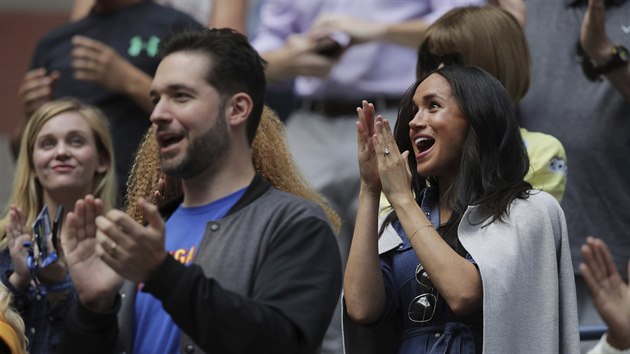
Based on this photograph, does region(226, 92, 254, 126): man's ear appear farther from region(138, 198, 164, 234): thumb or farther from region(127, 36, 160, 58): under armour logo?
region(127, 36, 160, 58): under armour logo

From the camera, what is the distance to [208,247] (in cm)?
462

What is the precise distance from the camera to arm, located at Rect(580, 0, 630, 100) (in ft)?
20.2

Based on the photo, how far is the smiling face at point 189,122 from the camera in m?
4.79

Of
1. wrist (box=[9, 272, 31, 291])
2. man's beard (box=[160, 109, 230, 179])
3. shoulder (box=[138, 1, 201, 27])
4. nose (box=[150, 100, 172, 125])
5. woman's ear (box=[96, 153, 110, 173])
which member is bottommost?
wrist (box=[9, 272, 31, 291])

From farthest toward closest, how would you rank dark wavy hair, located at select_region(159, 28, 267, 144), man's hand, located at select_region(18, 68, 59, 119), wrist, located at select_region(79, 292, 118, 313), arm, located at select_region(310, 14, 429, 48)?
man's hand, located at select_region(18, 68, 59, 119) → arm, located at select_region(310, 14, 429, 48) → dark wavy hair, located at select_region(159, 28, 267, 144) → wrist, located at select_region(79, 292, 118, 313)

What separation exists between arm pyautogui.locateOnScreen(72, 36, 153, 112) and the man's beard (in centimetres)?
229

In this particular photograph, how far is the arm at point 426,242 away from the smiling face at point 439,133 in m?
0.15

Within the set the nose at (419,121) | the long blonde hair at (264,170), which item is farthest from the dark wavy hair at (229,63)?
the nose at (419,121)

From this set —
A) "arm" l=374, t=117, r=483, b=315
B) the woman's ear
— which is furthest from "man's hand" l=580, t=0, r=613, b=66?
the woman's ear

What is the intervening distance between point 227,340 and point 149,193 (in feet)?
4.51

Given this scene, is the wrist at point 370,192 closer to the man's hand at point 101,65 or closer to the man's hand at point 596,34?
the man's hand at point 596,34

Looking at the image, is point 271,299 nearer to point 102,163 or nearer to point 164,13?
point 102,163

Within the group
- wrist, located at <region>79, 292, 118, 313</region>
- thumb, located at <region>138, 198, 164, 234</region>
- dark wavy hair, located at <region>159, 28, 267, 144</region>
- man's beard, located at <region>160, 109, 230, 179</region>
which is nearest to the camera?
thumb, located at <region>138, 198, 164, 234</region>

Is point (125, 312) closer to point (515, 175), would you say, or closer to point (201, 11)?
point (515, 175)
